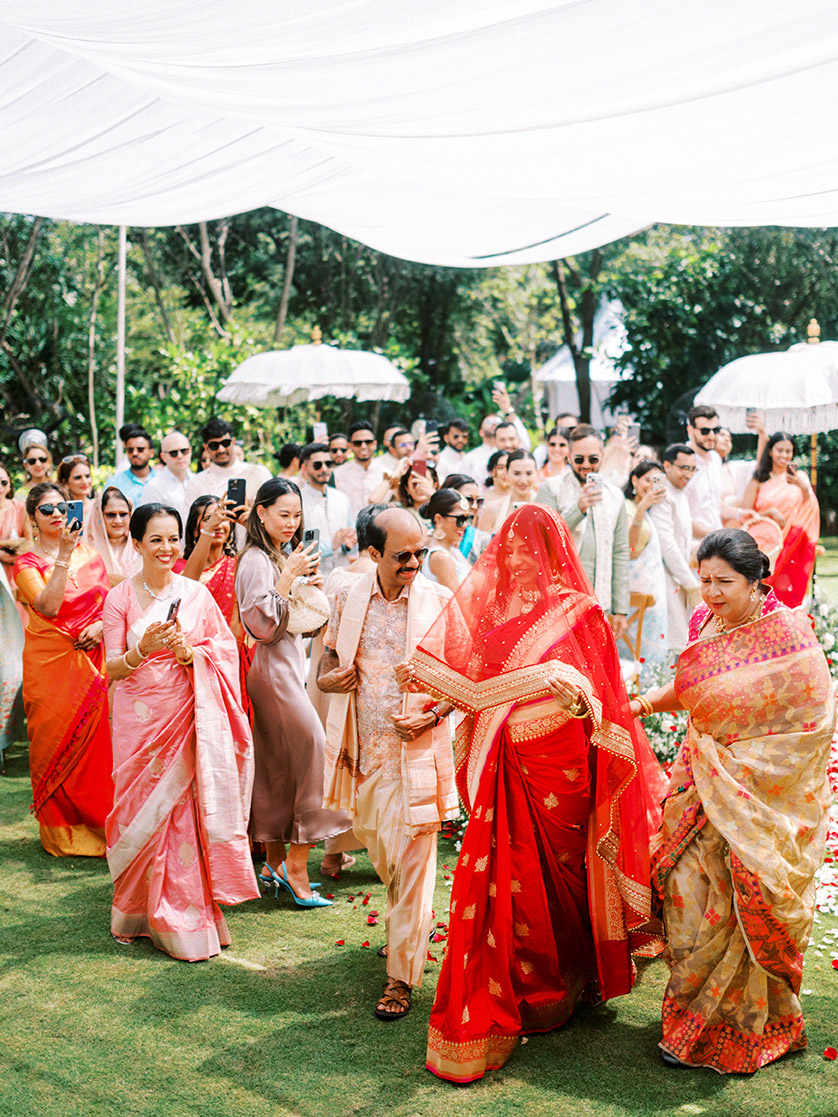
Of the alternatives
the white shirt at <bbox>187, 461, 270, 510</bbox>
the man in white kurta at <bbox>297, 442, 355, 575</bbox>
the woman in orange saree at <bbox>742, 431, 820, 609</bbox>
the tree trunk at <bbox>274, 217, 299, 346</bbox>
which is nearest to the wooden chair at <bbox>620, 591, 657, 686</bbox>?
the woman in orange saree at <bbox>742, 431, 820, 609</bbox>

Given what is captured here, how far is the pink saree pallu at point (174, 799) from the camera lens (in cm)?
453

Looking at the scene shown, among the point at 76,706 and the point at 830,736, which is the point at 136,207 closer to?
the point at 76,706

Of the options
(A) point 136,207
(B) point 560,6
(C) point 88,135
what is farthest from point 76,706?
(B) point 560,6

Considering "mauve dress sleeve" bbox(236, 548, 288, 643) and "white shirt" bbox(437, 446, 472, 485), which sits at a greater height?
"white shirt" bbox(437, 446, 472, 485)

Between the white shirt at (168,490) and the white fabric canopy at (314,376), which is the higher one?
the white fabric canopy at (314,376)

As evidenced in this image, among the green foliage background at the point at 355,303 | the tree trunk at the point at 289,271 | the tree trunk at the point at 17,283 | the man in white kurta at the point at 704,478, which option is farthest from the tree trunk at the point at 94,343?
the man in white kurta at the point at 704,478

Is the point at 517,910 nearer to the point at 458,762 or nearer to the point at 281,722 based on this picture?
the point at 458,762

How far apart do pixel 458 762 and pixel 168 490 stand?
16.4 feet

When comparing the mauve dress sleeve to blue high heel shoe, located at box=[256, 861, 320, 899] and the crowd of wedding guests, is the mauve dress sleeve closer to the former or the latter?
the crowd of wedding guests

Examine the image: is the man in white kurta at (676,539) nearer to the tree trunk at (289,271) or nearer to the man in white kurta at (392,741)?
the man in white kurta at (392,741)

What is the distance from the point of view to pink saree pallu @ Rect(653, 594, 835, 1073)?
3.48 meters

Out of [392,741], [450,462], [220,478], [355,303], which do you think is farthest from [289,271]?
[392,741]

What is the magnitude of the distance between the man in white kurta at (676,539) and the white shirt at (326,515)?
2.30 metres

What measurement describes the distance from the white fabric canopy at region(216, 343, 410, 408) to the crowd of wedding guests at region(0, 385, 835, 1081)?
4694 mm
